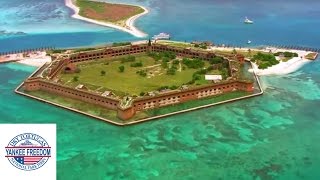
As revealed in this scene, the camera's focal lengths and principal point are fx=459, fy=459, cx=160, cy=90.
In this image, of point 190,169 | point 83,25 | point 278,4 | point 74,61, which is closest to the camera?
point 190,169

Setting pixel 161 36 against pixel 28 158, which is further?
pixel 161 36

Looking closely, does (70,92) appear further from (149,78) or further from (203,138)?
(203,138)

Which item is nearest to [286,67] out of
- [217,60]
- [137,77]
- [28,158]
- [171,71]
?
[217,60]

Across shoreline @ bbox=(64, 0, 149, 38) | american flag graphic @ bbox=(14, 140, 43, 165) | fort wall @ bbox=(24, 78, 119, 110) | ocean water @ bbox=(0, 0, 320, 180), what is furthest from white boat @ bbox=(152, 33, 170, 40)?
american flag graphic @ bbox=(14, 140, 43, 165)

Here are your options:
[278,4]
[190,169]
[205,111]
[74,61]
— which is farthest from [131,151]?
[278,4]

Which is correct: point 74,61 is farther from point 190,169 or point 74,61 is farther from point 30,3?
point 30,3

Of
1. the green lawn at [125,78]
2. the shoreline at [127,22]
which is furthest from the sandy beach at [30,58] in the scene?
the shoreline at [127,22]
